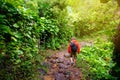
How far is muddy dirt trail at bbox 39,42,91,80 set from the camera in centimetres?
1075

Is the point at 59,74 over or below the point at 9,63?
below

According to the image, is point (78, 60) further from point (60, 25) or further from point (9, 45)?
point (9, 45)

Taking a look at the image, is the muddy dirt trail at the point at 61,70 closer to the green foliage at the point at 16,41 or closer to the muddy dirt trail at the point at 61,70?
the muddy dirt trail at the point at 61,70

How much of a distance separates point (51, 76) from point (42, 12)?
18.3 ft

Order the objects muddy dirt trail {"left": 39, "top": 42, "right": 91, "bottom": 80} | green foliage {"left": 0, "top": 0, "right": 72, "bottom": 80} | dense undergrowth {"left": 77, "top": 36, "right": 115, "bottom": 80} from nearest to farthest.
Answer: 1. green foliage {"left": 0, "top": 0, "right": 72, "bottom": 80}
2. muddy dirt trail {"left": 39, "top": 42, "right": 91, "bottom": 80}
3. dense undergrowth {"left": 77, "top": 36, "right": 115, "bottom": 80}

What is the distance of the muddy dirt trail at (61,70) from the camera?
1075cm

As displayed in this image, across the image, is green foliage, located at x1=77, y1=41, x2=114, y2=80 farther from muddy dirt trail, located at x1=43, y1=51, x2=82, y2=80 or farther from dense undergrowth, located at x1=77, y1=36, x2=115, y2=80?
muddy dirt trail, located at x1=43, y1=51, x2=82, y2=80

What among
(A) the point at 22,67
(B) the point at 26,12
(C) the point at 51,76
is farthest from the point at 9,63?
(C) the point at 51,76

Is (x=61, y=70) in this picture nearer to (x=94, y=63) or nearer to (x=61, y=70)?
(x=61, y=70)

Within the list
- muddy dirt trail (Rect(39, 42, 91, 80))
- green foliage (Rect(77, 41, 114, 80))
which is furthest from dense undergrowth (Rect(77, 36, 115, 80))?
muddy dirt trail (Rect(39, 42, 91, 80))

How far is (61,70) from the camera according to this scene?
11602 mm

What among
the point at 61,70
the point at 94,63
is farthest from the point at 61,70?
the point at 94,63

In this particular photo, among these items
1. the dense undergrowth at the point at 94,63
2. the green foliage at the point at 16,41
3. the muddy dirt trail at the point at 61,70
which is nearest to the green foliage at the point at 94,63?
the dense undergrowth at the point at 94,63

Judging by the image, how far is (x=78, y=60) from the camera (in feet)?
45.2
